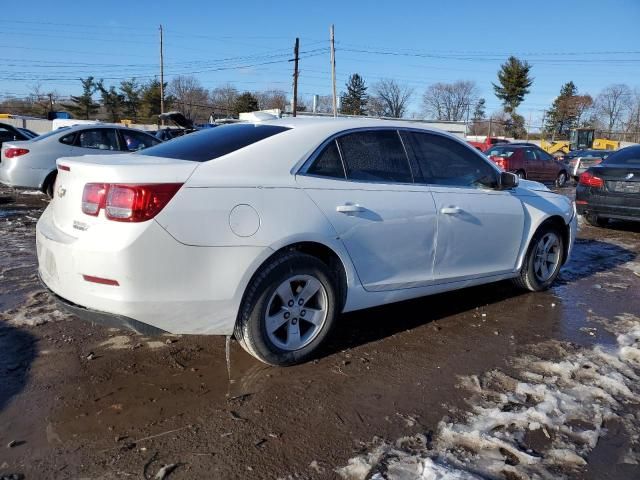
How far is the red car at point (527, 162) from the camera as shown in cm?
1758

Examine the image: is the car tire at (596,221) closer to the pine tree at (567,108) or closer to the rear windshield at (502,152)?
the rear windshield at (502,152)

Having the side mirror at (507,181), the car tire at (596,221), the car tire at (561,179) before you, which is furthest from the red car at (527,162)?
the side mirror at (507,181)

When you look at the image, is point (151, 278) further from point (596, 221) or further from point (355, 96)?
point (355, 96)

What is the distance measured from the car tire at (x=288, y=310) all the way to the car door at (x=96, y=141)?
8033 mm

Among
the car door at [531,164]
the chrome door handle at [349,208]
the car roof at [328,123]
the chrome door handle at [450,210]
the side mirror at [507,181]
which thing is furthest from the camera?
the car door at [531,164]

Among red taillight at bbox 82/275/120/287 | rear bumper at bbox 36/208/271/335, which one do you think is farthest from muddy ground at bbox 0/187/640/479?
red taillight at bbox 82/275/120/287

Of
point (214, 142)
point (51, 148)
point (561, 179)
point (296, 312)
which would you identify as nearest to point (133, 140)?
point (51, 148)

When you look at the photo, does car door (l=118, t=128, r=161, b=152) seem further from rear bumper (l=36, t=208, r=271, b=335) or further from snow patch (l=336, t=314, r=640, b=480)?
snow patch (l=336, t=314, r=640, b=480)

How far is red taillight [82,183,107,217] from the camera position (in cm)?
287

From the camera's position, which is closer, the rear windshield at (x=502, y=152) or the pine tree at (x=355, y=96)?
the rear windshield at (x=502, y=152)

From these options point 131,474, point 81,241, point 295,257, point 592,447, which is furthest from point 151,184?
point 592,447

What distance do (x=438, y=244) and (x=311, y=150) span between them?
1284 mm

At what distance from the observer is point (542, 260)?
5.30 m

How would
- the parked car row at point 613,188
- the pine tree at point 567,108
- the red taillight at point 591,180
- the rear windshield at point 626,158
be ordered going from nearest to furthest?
the parked car row at point 613,188
the rear windshield at point 626,158
the red taillight at point 591,180
the pine tree at point 567,108
